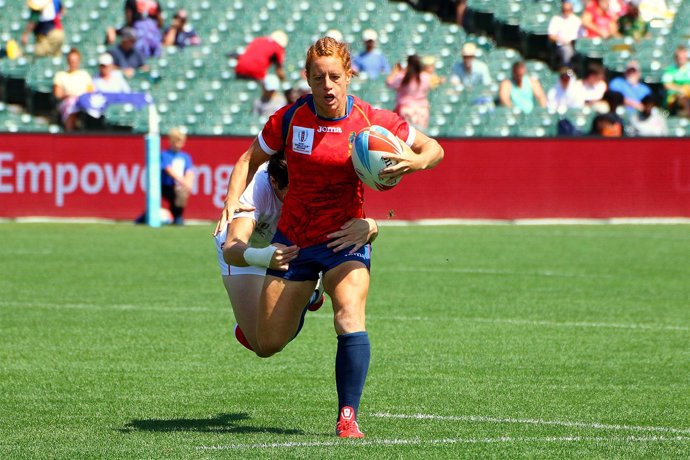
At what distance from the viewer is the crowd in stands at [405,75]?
2405cm

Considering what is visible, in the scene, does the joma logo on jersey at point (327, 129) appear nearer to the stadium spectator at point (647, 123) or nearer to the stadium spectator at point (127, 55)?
the stadium spectator at point (647, 123)

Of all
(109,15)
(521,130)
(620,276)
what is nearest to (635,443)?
(620,276)

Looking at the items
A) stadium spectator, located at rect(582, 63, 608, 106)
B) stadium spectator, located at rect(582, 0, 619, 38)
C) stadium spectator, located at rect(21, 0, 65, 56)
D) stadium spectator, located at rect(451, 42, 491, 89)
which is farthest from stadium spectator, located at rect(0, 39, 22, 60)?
stadium spectator, located at rect(582, 0, 619, 38)

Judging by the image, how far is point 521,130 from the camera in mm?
24734

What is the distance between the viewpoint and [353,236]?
7094 mm

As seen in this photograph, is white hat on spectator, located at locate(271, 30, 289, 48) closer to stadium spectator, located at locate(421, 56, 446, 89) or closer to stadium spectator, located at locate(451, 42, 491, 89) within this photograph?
stadium spectator, located at locate(421, 56, 446, 89)

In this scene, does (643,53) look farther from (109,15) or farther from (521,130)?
(109,15)

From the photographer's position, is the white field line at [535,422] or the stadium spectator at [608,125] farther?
the stadium spectator at [608,125]

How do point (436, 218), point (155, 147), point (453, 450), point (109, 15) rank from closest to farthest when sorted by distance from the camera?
point (453, 450), point (155, 147), point (436, 218), point (109, 15)

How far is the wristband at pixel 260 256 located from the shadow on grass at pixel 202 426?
862 millimetres

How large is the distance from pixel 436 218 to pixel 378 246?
14.7 ft

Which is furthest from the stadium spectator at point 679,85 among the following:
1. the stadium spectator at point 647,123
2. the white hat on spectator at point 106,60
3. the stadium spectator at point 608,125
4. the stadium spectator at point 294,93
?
the white hat on spectator at point 106,60

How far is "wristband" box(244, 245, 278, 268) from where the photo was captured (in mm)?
7179

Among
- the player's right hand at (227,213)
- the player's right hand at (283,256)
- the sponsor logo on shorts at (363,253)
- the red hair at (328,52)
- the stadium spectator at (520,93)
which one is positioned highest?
the red hair at (328,52)
